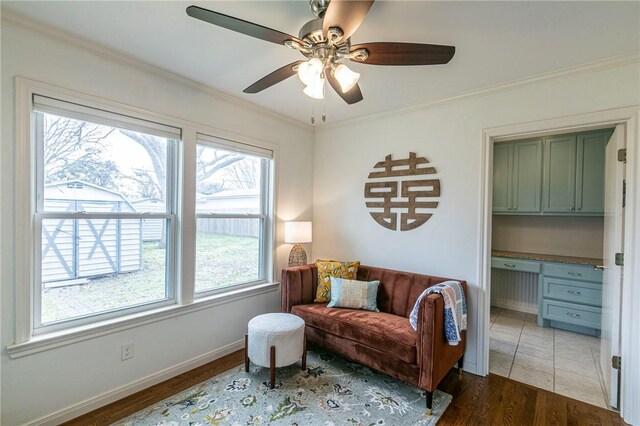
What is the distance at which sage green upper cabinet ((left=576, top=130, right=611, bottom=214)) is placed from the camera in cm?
341

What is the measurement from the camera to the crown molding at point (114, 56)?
67.3 inches

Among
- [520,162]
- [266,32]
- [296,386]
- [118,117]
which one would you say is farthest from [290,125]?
[520,162]

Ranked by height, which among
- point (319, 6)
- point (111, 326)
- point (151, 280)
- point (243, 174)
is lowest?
→ point (111, 326)

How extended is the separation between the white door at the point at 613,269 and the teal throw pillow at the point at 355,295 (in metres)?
1.75

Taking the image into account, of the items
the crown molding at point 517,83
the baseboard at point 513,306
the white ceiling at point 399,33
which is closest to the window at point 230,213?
the white ceiling at point 399,33

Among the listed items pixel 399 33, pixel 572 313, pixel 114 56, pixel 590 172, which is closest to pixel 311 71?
pixel 399 33

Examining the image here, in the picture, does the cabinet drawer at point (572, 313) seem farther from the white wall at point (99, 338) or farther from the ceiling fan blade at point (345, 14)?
the ceiling fan blade at point (345, 14)

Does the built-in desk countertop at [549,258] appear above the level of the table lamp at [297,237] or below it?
below

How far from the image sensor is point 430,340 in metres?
1.98

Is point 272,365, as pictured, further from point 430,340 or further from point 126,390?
point 430,340

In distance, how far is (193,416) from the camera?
1941 millimetres

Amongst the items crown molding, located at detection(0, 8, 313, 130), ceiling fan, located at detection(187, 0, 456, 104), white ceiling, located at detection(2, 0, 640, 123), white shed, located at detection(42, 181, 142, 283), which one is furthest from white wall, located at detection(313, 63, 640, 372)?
white shed, located at detection(42, 181, 142, 283)

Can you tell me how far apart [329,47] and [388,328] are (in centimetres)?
199

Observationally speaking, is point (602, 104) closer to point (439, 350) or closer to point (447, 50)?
point (447, 50)
